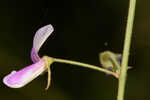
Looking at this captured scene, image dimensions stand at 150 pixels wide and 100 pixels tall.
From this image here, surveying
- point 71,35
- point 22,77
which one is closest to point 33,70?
point 22,77

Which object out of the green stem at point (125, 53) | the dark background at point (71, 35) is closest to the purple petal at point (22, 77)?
the green stem at point (125, 53)

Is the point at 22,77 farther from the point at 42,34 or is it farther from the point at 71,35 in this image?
the point at 71,35

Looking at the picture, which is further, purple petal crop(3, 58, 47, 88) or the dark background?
the dark background

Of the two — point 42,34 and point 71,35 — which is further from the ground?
point 42,34

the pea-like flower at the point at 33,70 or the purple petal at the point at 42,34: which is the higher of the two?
the purple petal at the point at 42,34

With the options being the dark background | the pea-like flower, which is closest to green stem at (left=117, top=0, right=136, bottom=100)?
the pea-like flower

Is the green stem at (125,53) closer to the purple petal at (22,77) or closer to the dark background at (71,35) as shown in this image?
the purple petal at (22,77)

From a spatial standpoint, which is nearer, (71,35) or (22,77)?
(22,77)

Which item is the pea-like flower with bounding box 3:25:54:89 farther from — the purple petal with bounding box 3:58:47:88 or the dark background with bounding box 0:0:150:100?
the dark background with bounding box 0:0:150:100

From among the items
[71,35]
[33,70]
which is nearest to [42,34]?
[33,70]
